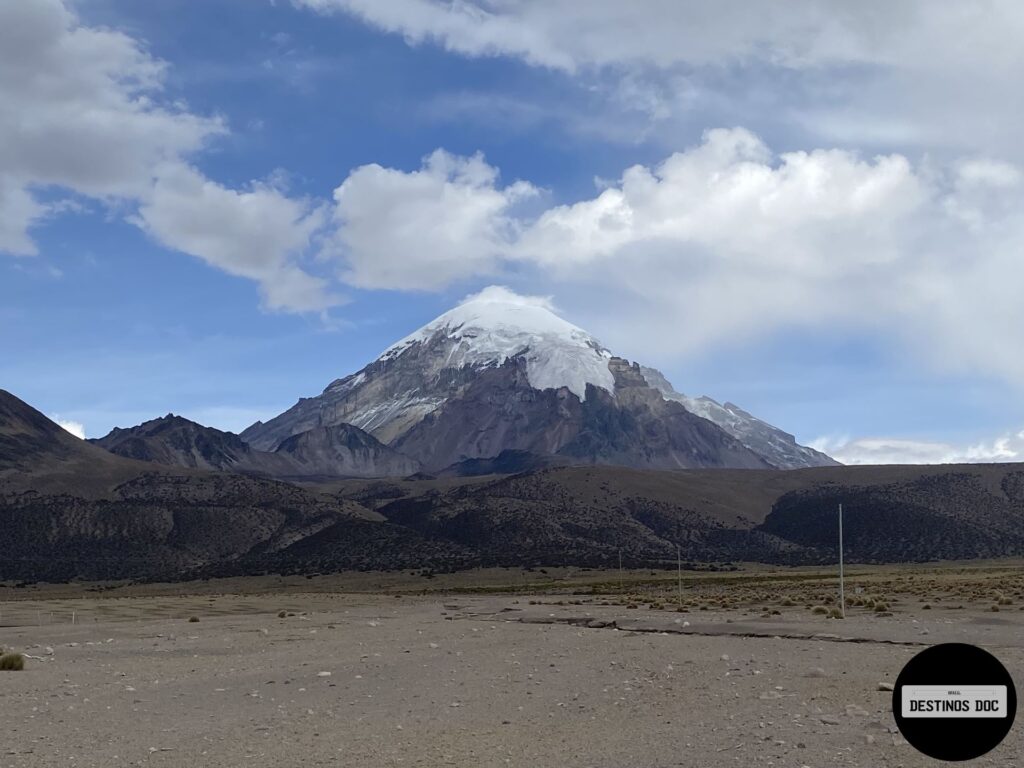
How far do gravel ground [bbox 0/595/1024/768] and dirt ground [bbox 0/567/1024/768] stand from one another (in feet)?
0.20

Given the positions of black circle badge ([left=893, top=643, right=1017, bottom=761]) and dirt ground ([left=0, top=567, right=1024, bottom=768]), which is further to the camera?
dirt ground ([left=0, top=567, right=1024, bottom=768])

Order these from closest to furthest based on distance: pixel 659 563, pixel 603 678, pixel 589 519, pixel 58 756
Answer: pixel 58 756, pixel 603 678, pixel 659 563, pixel 589 519

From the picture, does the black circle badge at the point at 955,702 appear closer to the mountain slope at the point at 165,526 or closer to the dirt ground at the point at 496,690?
the dirt ground at the point at 496,690

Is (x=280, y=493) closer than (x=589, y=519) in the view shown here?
No

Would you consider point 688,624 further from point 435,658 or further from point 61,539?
point 61,539

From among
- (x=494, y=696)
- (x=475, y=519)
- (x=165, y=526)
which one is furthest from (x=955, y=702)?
(x=475, y=519)

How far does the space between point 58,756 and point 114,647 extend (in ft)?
68.0

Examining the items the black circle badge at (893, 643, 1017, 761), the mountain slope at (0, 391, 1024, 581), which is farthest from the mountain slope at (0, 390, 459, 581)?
the black circle badge at (893, 643, 1017, 761)

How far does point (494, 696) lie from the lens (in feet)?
63.9

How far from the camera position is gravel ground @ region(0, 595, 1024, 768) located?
13.7m

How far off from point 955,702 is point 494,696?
1435cm

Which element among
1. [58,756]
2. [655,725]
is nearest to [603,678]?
[655,725]

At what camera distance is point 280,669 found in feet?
83.4

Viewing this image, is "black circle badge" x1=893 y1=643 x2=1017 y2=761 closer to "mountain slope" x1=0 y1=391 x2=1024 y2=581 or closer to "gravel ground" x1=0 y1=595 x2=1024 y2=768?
"gravel ground" x1=0 y1=595 x2=1024 y2=768
